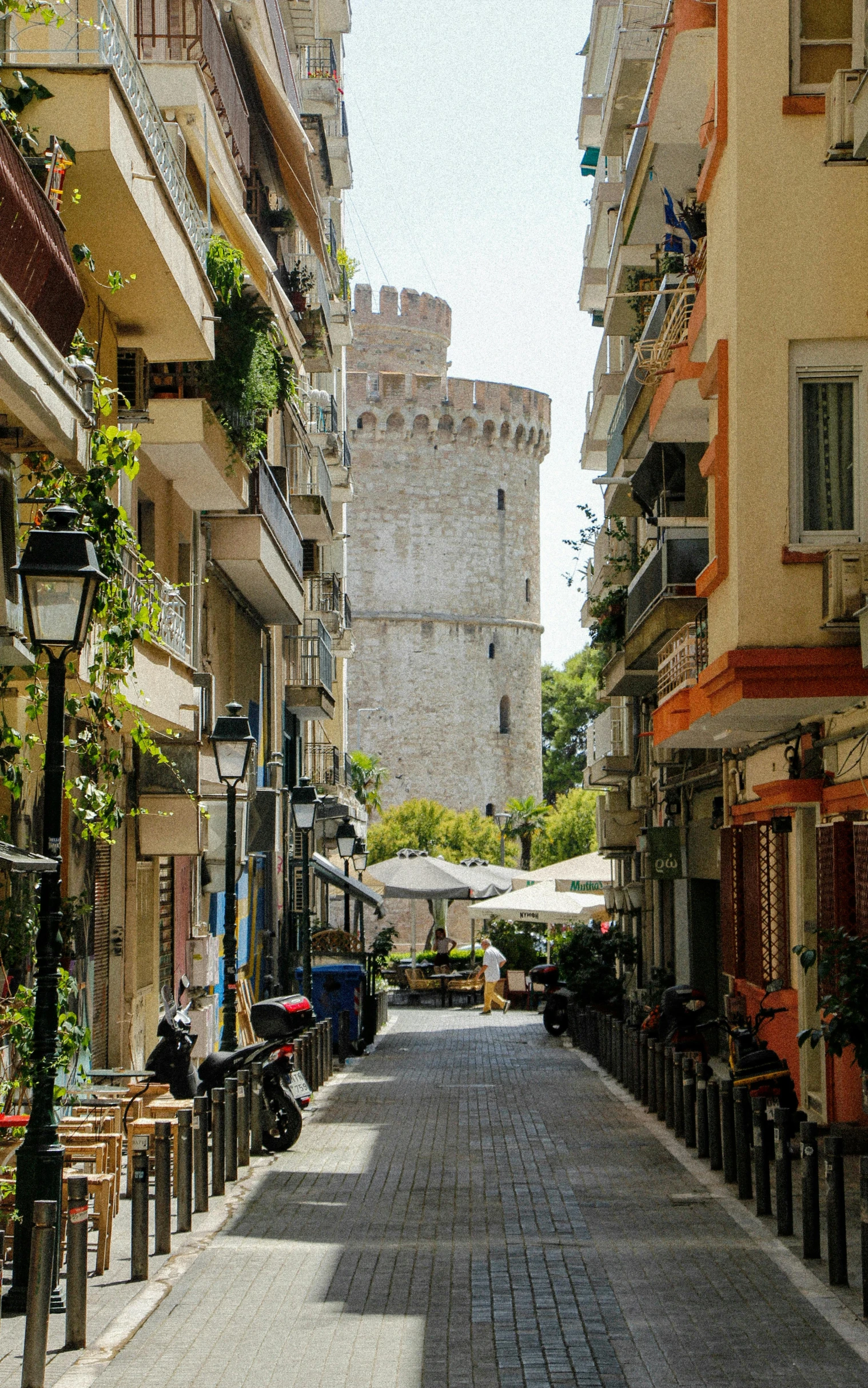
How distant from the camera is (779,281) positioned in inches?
463

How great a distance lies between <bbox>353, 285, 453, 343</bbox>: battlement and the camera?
68.1 meters

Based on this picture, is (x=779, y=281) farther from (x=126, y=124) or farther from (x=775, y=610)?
(x=126, y=124)

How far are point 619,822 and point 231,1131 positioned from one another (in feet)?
63.9

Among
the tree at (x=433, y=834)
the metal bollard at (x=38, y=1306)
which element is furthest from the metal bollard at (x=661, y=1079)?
the tree at (x=433, y=834)

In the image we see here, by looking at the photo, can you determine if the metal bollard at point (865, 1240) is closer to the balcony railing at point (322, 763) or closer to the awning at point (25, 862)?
the awning at point (25, 862)

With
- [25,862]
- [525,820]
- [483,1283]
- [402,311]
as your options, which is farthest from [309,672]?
[402,311]

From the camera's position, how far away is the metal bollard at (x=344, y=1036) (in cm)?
2300

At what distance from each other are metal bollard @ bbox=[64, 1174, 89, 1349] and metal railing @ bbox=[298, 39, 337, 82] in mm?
30658

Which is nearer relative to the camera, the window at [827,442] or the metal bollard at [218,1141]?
the metal bollard at [218,1141]

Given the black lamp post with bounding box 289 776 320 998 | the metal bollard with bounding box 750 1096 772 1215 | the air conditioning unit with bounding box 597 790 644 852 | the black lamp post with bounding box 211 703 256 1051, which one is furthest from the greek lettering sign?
the metal bollard with bounding box 750 1096 772 1215

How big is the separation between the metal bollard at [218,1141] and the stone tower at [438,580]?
5288 cm

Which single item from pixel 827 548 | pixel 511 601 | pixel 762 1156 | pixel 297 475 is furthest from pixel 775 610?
pixel 511 601

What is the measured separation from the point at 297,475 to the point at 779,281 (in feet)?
64.0

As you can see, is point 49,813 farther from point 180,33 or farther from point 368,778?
point 368,778
